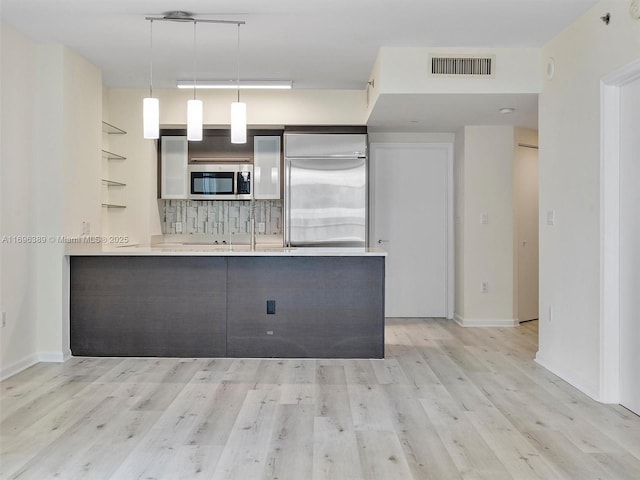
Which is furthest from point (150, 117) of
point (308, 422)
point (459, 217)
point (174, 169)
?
point (459, 217)

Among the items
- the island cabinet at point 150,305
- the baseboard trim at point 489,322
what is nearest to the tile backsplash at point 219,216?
the island cabinet at point 150,305

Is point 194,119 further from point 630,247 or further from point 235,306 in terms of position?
point 630,247

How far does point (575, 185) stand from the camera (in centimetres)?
397

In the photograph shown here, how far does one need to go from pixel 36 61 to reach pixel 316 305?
9.99ft

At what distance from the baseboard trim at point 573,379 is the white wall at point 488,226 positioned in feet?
5.49

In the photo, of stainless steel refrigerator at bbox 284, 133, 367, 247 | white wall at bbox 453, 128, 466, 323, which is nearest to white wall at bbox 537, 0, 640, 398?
white wall at bbox 453, 128, 466, 323

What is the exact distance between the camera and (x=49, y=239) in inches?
181

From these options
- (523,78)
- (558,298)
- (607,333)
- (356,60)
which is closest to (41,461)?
(607,333)

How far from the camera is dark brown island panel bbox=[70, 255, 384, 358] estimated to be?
15.4 ft

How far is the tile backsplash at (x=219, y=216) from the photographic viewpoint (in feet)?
22.3

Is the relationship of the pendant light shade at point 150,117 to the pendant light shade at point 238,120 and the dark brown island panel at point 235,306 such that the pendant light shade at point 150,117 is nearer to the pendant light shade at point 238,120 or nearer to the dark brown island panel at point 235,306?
the pendant light shade at point 238,120

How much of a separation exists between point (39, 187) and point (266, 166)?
8.53ft

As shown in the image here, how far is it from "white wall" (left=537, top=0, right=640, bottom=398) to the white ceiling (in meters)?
0.25

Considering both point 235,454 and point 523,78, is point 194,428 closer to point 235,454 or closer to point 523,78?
point 235,454
